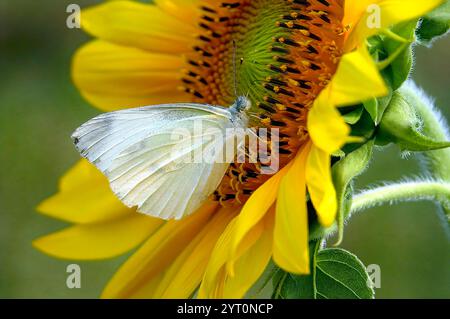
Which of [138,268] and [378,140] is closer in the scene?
[378,140]

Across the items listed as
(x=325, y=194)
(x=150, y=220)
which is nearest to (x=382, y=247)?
(x=150, y=220)

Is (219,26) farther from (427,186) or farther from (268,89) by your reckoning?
(427,186)

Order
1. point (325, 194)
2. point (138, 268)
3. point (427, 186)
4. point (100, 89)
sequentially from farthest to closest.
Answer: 1. point (100, 89)
2. point (138, 268)
3. point (427, 186)
4. point (325, 194)

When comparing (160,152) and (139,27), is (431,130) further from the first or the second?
(139,27)

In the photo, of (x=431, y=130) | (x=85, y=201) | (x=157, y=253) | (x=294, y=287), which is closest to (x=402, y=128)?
(x=431, y=130)

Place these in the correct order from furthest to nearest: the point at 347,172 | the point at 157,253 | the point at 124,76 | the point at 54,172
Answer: the point at 54,172, the point at 124,76, the point at 157,253, the point at 347,172

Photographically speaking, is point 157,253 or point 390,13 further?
point 157,253
